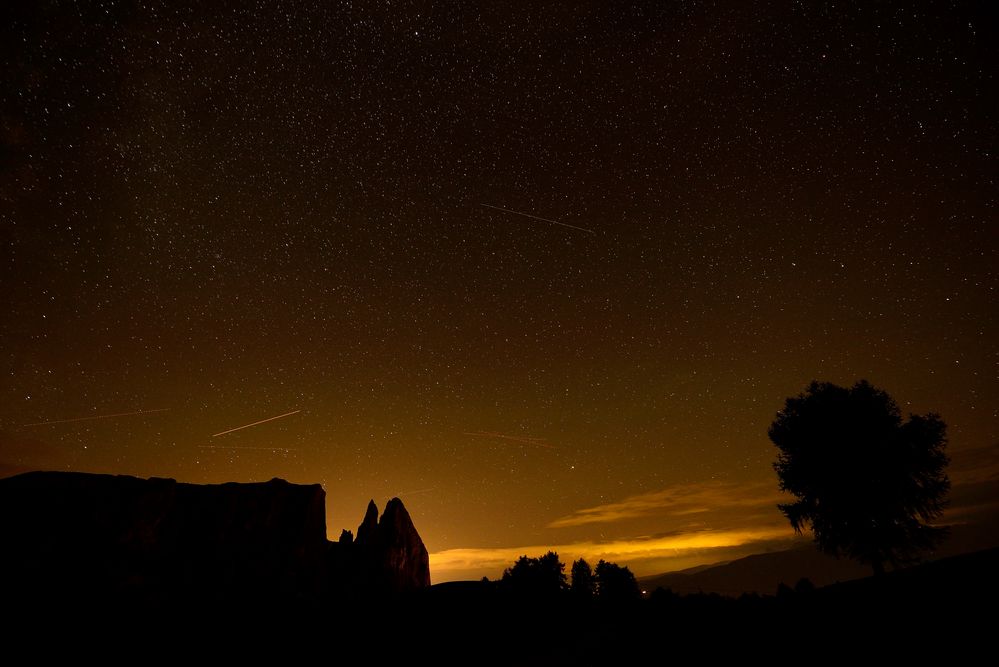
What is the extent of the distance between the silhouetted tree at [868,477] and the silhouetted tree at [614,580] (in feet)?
107

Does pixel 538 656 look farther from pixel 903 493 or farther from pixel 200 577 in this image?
pixel 200 577

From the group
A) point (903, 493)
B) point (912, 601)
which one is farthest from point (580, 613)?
point (912, 601)

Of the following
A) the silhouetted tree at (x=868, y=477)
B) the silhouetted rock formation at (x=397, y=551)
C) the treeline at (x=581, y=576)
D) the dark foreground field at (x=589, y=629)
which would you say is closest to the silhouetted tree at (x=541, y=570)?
the treeline at (x=581, y=576)

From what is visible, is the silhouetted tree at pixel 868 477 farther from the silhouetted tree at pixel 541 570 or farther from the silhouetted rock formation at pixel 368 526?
the silhouetted rock formation at pixel 368 526

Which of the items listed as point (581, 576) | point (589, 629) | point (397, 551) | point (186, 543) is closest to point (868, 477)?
point (589, 629)

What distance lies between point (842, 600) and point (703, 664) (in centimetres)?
510

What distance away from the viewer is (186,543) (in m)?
79.7

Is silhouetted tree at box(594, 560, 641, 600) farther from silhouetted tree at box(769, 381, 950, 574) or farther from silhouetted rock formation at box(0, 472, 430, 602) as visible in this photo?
silhouetted rock formation at box(0, 472, 430, 602)

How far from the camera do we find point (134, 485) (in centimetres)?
8119

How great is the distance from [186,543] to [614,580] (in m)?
73.6

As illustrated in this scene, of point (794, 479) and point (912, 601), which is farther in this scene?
point (794, 479)

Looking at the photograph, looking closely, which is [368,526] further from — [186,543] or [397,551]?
[186,543]

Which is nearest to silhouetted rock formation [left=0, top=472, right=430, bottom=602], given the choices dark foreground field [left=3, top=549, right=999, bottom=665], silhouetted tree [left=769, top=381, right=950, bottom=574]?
dark foreground field [left=3, top=549, right=999, bottom=665]

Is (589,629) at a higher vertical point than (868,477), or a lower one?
lower
